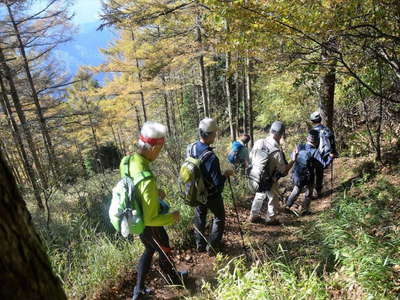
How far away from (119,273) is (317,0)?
4.04 metres

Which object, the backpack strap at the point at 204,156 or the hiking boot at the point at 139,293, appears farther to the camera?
the backpack strap at the point at 204,156

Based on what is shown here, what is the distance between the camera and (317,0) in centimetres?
333

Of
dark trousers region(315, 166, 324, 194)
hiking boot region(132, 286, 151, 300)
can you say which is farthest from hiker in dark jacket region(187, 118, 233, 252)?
dark trousers region(315, 166, 324, 194)

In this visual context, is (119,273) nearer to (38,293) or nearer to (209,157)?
(209,157)

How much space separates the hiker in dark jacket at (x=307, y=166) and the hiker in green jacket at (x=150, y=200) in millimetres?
2950

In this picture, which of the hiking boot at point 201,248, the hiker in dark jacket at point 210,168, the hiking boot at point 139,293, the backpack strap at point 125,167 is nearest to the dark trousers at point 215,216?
the hiker in dark jacket at point 210,168

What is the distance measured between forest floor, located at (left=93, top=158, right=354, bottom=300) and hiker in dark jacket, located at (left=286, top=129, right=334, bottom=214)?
29 cm

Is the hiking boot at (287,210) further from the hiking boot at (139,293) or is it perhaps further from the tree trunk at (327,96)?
the hiking boot at (139,293)

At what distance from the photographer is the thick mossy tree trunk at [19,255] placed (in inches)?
26.3

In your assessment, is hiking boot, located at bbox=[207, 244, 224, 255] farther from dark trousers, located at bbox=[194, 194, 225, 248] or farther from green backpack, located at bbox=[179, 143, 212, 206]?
green backpack, located at bbox=[179, 143, 212, 206]

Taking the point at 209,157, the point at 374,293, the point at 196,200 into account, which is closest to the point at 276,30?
the point at 209,157

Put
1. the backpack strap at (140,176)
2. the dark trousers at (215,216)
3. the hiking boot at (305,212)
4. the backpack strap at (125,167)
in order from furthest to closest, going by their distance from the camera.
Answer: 1. the hiking boot at (305,212)
2. the dark trousers at (215,216)
3. the backpack strap at (125,167)
4. the backpack strap at (140,176)

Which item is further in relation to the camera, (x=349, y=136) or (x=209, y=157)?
(x=349, y=136)

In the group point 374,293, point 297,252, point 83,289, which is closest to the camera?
point 374,293
